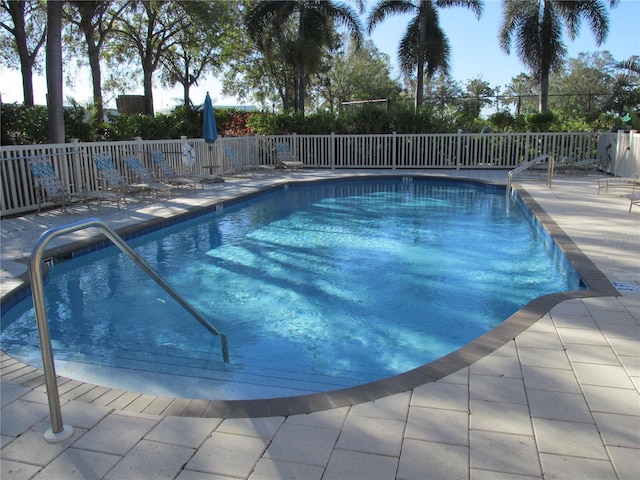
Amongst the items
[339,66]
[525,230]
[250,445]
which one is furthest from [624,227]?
[339,66]

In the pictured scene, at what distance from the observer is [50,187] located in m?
8.27

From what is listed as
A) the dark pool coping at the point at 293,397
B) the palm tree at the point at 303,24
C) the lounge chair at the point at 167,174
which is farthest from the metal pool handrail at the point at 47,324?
the palm tree at the point at 303,24

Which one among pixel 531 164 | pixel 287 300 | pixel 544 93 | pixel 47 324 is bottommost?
pixel 287 300

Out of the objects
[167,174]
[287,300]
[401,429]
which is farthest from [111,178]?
[401,429]

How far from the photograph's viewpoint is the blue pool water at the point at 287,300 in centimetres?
387

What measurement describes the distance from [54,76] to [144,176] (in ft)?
8.38

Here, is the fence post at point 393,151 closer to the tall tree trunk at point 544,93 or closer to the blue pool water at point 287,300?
the tall tree trunk at point 544,93

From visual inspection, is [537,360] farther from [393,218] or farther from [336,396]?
[393,218]

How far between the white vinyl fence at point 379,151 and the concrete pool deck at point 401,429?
7.26 metres

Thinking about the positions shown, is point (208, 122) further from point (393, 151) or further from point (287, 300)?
point (287, 300)

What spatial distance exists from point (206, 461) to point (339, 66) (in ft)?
134

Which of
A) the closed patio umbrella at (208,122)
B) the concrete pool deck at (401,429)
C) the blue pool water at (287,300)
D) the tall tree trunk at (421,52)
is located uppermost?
the tall tree trunk at (421,52)

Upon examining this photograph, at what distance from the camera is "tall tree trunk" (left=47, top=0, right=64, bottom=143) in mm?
9891

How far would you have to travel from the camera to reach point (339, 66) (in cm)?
4009
